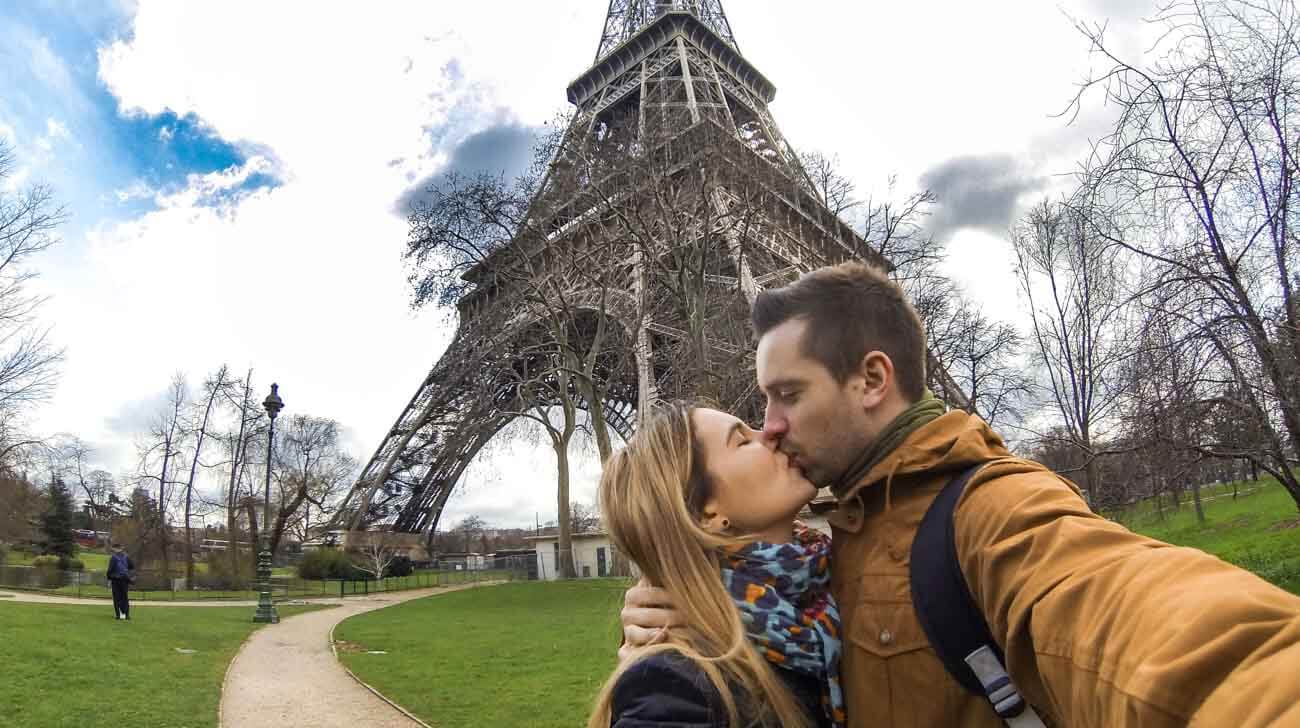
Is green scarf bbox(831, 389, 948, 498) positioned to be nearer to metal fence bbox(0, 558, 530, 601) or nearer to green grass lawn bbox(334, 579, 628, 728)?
green grass lawn bbox(334, 579, 628, 728)

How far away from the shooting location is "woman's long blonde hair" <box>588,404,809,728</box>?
1387mm

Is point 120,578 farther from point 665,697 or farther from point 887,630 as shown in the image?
point 887,630

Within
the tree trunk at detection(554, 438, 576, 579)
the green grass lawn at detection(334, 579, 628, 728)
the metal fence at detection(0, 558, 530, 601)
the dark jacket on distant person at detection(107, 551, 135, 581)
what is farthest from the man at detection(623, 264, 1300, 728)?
the metal fence at detection(0, 558, 530, 601)

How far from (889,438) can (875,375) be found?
17 centimetres

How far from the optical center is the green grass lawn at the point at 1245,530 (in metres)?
8.67

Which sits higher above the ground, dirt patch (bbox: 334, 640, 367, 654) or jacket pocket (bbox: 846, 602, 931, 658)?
jacket pocket (bbox: 846, 602, 931, 658)

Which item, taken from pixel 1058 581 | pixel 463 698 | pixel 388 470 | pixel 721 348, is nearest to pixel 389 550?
pixel 388 470

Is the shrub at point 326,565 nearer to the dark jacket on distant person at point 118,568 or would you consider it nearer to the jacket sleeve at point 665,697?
the dark jacket on distant person at point 118,568

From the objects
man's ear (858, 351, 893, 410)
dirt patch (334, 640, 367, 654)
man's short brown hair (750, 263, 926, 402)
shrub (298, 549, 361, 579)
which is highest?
man's short brown hair (750, 263, 926, 402)

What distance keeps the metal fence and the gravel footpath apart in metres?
15.9

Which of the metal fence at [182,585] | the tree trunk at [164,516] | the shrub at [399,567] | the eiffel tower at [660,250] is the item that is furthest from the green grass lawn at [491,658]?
the tree trunk at [164,516]

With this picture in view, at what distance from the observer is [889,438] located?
63.9 inches

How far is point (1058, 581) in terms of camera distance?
3.45ft

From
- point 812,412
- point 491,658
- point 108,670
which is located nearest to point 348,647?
point 491,658
